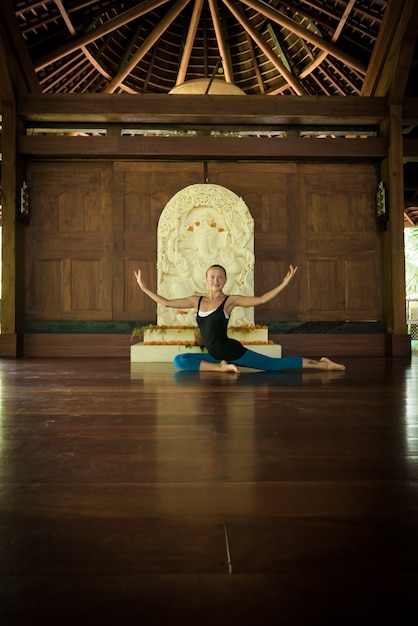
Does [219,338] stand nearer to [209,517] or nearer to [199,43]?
[209,517]

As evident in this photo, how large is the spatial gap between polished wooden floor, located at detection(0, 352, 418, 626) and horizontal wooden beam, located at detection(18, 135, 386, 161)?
527 cm

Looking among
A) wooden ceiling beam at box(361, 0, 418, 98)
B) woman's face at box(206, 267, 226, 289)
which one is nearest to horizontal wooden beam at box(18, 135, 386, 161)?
wooden ceiling beam at box(361, 0, 418, 98)

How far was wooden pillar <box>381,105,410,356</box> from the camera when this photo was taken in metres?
6.69

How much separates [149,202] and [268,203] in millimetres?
1804

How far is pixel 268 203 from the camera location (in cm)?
710

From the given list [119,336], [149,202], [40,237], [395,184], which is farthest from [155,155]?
[395,184]

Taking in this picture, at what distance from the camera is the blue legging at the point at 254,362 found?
173 inches

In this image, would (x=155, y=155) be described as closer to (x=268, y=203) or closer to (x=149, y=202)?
(x=149, y=202)

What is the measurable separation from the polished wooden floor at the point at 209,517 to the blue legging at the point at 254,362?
6.56ft

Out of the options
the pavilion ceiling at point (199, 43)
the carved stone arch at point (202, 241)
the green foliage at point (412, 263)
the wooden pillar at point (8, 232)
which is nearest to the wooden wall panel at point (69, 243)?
the wooden pillar at point (8, 232)

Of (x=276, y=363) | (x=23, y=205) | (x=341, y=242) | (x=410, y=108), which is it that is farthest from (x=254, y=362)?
(x=410, y=108)

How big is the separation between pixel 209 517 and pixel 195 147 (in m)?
6.39

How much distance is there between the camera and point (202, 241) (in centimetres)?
675

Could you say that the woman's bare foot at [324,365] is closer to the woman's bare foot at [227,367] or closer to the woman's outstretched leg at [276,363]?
the woman's outstretched leg at [276,363]
